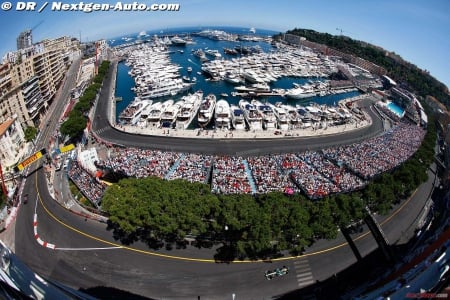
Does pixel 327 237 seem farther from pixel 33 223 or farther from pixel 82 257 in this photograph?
pixel 33 223

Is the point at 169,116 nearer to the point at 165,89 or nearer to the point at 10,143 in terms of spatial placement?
the point at 165,89

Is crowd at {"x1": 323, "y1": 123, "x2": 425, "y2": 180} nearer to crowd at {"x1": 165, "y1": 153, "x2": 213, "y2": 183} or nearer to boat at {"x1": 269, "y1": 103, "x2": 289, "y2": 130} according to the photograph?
boat at {"x1": 269, "y1": 103, "x2": 289, "y2": 130}

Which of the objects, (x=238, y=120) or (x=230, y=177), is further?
(x=238, y=120)

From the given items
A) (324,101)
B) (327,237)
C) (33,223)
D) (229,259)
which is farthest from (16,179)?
(324,101)

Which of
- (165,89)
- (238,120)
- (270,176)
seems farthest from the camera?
(165,89)

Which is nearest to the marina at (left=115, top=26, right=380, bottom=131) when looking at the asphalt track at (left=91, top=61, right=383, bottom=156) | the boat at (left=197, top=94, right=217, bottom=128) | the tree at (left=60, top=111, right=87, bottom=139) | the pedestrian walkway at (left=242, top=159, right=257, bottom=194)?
the boat at (left=197, top=94, right=217, bottom=128)

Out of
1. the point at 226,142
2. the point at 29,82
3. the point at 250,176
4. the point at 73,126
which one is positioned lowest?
the point at 226,142

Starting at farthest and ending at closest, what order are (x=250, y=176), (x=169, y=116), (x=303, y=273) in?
(x=169, y=116) < (x=250, y=176) < (x=303, y=273)

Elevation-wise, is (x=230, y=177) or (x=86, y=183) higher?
(x=230, y=177)

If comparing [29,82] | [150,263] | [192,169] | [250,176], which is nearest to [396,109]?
[250,176]
